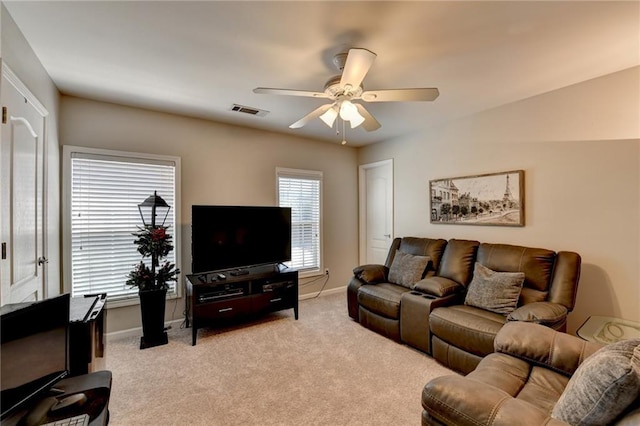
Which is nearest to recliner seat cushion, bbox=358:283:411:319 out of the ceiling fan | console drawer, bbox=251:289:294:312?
console drawer, bbox=251:289:294:312

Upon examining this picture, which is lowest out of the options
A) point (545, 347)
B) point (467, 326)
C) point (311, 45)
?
point (467, 326)

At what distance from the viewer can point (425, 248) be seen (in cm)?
364

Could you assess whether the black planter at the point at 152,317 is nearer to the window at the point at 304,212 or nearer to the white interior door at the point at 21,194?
the white interior door at the point at 21,194

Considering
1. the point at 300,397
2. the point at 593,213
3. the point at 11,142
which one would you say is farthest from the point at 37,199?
the point at 593,213

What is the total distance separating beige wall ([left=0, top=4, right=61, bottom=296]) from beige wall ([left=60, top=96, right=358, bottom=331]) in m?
0.34

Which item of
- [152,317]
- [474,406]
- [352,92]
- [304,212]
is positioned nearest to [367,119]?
[352,92]

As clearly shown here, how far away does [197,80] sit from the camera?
264cm

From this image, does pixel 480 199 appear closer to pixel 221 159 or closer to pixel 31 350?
pixel 221 159

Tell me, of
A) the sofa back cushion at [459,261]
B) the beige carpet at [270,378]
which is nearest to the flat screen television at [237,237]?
the beige carpet at [270,378]

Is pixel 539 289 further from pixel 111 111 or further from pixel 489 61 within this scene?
pixel 111 111

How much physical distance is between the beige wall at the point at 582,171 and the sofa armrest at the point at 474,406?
2.20 meters

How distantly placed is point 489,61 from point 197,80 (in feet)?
8.31

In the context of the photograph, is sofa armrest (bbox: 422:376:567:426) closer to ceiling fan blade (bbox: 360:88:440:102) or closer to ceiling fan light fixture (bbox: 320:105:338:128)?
ceiling fan blade (bbox: 360:88:440:102)

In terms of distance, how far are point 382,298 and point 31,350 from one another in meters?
2.80
